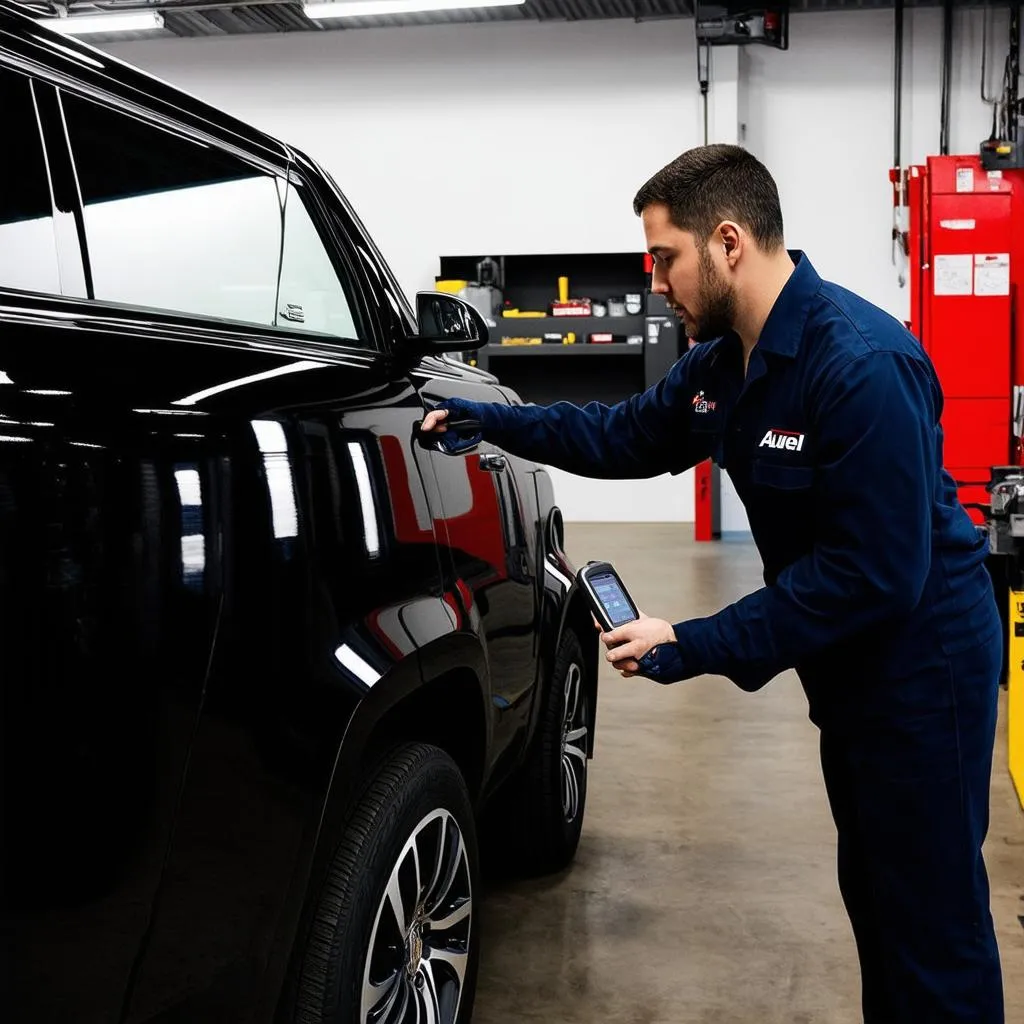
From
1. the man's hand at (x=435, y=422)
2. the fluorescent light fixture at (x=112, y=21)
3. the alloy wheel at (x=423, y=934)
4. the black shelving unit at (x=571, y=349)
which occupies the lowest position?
the alloy wheel at (x=423, y=934)

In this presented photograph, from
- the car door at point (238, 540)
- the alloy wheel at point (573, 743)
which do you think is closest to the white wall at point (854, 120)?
the alloy wheel at point (573, 743)

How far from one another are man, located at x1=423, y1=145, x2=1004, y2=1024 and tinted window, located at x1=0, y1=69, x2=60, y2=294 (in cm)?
91

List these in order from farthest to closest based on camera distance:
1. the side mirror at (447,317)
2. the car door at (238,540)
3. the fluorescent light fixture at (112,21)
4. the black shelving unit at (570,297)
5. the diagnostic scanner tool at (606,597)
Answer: the black shelving unit at (570,297) < the fluorescent light fixture at (112,21) < the side mirror at (447,317) < the diagnostic scanner tool at (606,597) < the car door at (238,540)

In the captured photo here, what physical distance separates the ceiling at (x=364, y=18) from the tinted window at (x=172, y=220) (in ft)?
27.8

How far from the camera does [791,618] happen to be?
67.0 inches

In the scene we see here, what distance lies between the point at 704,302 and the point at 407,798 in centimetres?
89

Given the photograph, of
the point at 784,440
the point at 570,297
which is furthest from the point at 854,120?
the point at 784,440

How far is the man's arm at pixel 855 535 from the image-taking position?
163 cm

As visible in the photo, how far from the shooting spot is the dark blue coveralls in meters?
1.65

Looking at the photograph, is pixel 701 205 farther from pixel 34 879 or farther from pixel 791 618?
pixel 34 879

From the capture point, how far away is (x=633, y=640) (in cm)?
180

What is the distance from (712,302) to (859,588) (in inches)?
19.9

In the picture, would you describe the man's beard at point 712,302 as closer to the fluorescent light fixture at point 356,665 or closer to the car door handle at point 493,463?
the car door handle at point 493,463

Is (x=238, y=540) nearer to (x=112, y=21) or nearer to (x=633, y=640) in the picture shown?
(x=633, y=640)
